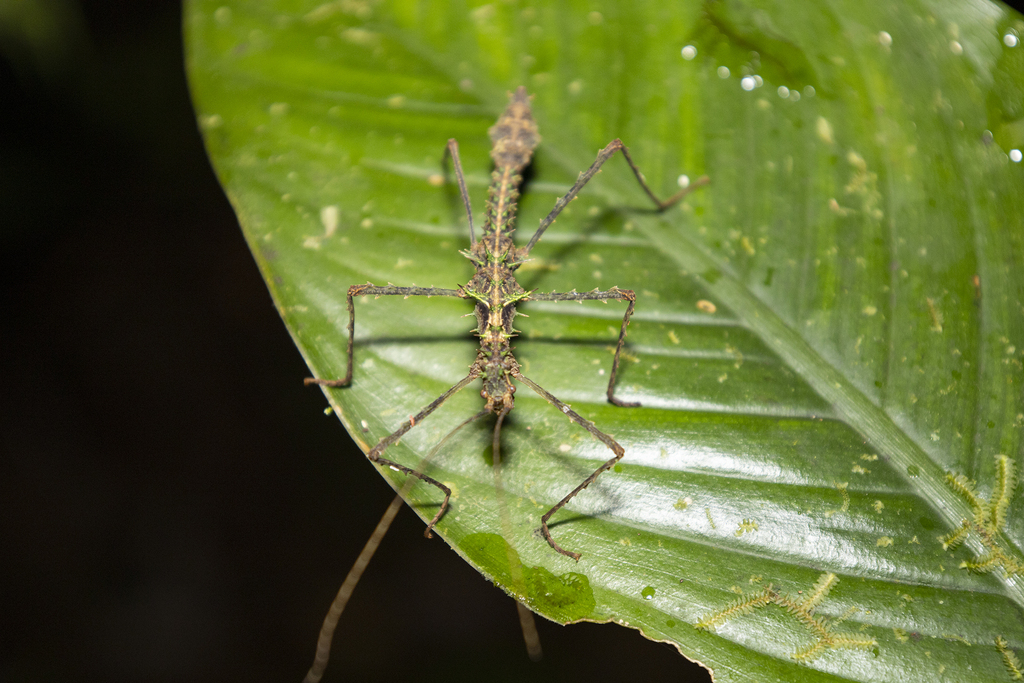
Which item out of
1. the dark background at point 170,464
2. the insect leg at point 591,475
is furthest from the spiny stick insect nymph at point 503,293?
the dark background at point 170,464

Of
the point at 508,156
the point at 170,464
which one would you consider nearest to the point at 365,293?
the point at 508,156

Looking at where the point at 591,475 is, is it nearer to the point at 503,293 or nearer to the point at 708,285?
the point at 503,293

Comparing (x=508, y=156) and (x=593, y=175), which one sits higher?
(x=508, y=156)

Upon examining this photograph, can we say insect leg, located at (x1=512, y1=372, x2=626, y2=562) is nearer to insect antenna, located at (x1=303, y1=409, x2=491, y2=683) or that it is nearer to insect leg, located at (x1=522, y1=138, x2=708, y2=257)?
insect antenna, located at (x1=303, y1=409, x2=491, y2=683)

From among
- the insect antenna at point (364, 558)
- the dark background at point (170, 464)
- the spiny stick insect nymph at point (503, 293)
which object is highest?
the spiny stick insect nymph at point (503, 293)

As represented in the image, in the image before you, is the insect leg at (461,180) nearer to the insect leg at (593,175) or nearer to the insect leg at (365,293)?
the insect leg at (593,175)

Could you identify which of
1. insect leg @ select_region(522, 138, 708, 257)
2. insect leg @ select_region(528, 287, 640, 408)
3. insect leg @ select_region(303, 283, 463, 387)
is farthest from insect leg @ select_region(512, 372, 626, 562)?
insect leg @ select_region(522, 138, 708, 257)

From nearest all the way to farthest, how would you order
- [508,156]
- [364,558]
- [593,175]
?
1. [364,558]
2. [508,156]
3. [593,175]
